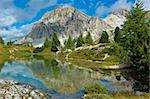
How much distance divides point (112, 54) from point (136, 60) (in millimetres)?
57342

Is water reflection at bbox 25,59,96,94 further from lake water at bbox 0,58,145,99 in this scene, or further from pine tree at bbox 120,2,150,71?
pine tree at bbox 120,2,150,71

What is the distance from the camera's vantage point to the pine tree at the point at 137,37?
6035cm

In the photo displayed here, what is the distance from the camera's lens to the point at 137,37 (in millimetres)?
65062

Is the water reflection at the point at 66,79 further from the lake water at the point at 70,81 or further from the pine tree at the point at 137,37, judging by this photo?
the pine tree at the point at 137,37

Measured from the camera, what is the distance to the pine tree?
60.4 metres

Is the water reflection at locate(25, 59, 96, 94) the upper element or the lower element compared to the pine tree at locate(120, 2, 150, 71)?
lower

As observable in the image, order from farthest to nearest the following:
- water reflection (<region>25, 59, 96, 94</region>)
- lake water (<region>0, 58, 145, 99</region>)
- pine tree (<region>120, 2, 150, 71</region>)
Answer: pine tree (<region>120, 2, 150, 71</region>) < water reflection (<region>25, 59, 96, 94</region>) < lake water (<region>0, 58, 145, 99</region>)

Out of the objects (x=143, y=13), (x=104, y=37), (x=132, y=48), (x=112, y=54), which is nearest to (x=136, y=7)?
(x=143, y=13)

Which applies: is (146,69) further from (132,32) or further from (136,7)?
(136,7)

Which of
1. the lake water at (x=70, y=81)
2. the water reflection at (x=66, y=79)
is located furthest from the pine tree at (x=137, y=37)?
the water reflection at (x=66, y=79)

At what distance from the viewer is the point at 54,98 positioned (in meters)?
40.5

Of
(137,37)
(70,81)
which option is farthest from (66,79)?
(137,37)

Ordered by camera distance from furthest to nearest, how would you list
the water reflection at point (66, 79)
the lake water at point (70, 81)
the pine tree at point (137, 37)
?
the pine tree at point (137, 37), the water reflection at point (66, 79), the lake water at point (70, 81)

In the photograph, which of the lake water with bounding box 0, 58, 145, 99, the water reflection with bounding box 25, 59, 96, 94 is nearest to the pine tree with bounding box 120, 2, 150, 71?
the lake water with bounding box 0, 58, 145, 99
